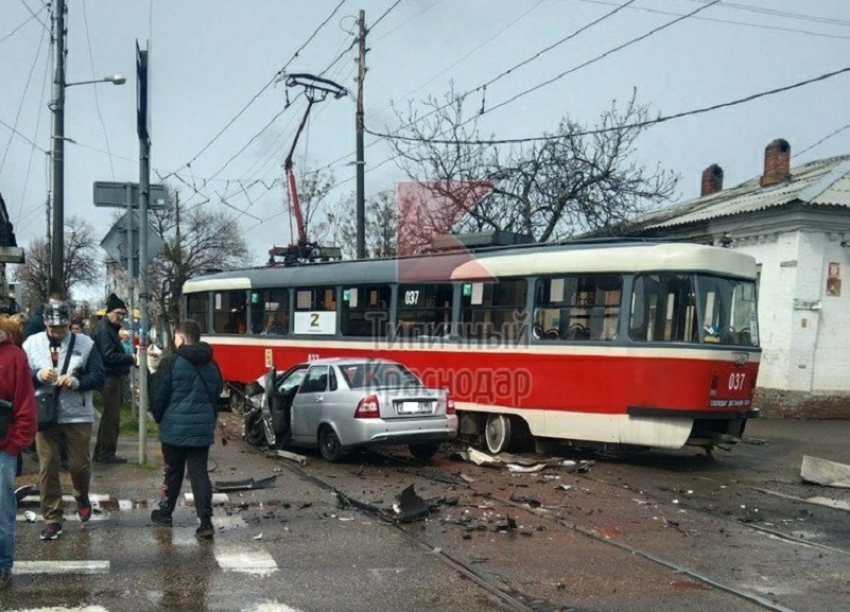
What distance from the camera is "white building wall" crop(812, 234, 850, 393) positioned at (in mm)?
19969

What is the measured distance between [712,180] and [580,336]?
21872mm

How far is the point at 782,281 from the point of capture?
2008cm

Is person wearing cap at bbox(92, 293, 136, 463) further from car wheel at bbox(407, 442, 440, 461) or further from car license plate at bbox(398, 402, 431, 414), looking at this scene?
car wheel at bbox(407, 442, 440, 461)

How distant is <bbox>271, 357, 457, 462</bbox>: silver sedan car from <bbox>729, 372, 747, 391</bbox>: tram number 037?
3809mm

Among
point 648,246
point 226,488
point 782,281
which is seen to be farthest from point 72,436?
point 782,281

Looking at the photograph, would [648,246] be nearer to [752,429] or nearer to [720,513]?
[720,513]

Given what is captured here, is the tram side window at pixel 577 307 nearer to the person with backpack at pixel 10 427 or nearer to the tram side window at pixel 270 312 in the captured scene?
the tram side window at pixel 270 312

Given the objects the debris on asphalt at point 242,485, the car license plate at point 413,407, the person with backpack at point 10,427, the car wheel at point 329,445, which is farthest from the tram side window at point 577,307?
the person with backpack at point 10,427

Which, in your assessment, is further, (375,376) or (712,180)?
(712,180)

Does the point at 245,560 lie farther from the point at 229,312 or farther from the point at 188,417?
the point at 229,312

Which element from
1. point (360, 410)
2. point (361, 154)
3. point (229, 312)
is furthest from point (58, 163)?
point (360, 410)

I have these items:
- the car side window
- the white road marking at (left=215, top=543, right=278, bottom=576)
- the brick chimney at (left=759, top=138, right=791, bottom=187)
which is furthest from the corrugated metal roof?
the white road marking at (left=215, top=543, right=278, bottom=576)

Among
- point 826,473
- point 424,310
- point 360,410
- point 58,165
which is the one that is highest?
point 58,165

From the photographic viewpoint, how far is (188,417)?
290 inches
